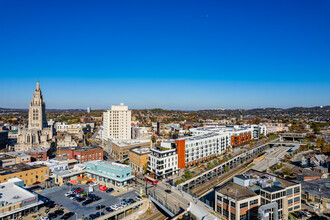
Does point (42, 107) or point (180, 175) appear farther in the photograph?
point (42, 107)

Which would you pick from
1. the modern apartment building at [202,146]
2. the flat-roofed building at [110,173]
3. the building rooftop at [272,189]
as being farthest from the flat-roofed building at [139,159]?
the building rooftop at [272,189]

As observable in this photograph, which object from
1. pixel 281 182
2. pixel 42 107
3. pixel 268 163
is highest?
pixel 42 107

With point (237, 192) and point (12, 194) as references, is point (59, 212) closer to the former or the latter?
point (12, 194)

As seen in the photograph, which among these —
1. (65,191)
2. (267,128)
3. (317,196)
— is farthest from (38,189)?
(267,128)

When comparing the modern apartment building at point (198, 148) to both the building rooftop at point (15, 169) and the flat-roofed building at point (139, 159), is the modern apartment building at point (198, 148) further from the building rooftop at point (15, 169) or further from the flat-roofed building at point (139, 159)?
the building rooftop at point (15, 169)

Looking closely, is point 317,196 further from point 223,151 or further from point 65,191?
point 65,191

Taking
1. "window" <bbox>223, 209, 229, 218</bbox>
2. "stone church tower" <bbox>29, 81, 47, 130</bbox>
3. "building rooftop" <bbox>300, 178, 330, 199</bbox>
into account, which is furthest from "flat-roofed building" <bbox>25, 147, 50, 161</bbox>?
"building rooftop" <bbox>300, 178, 330, 199</bbox>
